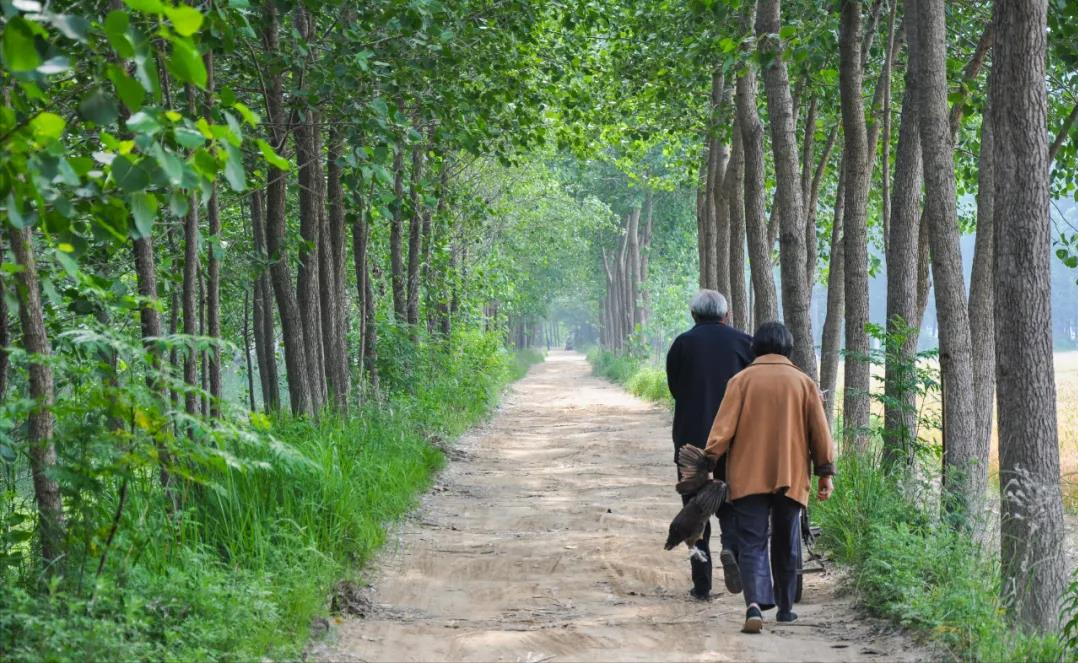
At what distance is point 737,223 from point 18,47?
14.0m

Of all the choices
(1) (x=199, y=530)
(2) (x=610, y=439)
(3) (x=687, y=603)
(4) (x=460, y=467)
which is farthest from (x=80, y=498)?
(2) (x=610, y=439)

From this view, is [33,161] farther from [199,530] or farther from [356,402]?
[356,402]

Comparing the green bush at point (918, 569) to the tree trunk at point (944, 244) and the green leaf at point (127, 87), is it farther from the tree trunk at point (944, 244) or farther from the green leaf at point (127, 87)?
the green leaf at point (127, 87)

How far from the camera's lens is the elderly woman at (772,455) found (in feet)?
23.2

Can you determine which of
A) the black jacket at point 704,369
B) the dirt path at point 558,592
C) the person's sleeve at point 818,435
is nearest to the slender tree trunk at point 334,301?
the dirt path at point 558,592

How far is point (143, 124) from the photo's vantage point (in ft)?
13.2

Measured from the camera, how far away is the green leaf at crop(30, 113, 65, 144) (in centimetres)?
397

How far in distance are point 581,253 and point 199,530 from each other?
49.7 meters

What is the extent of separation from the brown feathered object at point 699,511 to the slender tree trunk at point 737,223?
29.6 feet

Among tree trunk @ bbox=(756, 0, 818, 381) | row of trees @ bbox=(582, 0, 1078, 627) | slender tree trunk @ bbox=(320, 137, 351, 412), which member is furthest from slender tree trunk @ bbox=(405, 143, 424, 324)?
tree trunk @ bbox=(756, 0, 818, 381)

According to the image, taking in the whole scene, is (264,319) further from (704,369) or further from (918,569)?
(918,569)

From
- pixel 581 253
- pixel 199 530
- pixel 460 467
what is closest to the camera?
pixel 199 530

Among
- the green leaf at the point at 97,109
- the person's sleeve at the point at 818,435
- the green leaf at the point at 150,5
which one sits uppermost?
the green leaf at the point at 150,5

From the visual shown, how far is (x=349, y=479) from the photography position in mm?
9547
